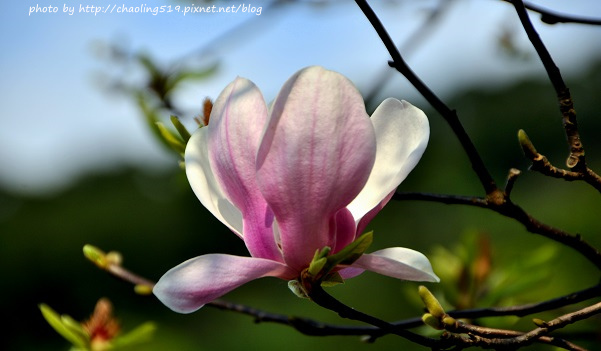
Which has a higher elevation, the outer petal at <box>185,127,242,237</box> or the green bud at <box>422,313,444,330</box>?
the outer petal at <box>185,127,242,237</box>

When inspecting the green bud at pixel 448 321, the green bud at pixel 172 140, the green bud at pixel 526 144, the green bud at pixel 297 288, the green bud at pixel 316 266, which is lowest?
the green bud at pixel 448 321

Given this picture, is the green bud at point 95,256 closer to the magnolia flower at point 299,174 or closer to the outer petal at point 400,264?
the magnolia flower at point 299,174

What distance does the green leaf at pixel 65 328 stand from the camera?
854 millimetres

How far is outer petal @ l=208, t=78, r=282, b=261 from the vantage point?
1.68 feet

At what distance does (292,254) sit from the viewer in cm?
52

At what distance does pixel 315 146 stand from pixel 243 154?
63mm

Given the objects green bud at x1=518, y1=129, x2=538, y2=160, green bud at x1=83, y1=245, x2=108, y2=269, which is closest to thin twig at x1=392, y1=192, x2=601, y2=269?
green bud at x1=518, y1=129, x2=538, y2=160

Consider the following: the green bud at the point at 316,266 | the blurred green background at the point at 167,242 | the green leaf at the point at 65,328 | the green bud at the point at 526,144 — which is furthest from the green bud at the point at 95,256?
the blurred green background at the point at 167,242

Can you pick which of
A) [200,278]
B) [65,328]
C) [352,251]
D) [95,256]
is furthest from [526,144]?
[65,328]

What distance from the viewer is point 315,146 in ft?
1.58

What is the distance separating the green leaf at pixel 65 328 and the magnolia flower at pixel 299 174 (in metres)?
0.39

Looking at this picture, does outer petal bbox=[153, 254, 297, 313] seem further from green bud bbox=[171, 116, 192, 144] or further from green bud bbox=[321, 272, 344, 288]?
green bud bbox=[171, 116, 192, 144]

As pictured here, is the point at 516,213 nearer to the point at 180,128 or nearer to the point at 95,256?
the point at 180,128

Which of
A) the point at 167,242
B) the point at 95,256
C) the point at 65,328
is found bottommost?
the point at 167,242
